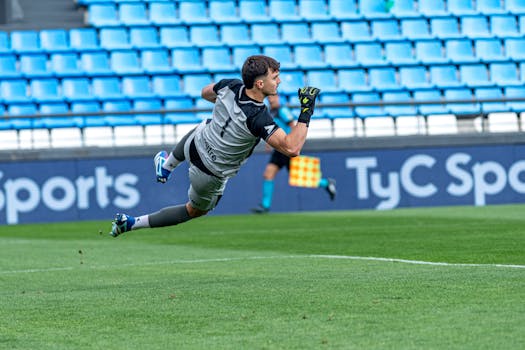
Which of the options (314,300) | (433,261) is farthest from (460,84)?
(314,300)

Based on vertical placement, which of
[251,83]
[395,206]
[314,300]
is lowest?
[395,206]

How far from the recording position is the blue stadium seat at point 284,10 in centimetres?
2575

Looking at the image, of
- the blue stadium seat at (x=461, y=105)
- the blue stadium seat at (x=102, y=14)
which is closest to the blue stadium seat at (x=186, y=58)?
the blue stadium seat at (x=102, y=14)

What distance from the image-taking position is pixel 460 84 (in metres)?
25.0

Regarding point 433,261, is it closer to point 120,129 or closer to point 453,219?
point 453,219

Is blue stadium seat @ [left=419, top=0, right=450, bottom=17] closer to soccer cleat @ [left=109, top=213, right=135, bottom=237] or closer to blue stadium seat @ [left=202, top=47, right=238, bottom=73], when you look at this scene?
blue stadium seat @ [left=202, top=47, right=238, bottom=73]

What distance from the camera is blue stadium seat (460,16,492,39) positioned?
Result: 86.6ft

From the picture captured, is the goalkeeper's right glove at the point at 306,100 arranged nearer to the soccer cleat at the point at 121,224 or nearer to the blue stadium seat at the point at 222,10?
the soccer cleat at the point at 121,224

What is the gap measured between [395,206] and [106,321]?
598 inches

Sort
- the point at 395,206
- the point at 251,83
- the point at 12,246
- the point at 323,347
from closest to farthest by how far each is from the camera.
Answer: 1. the point at 323,347
2. the point at 251,83
3. the point at 12,246
4. the point at 395,206

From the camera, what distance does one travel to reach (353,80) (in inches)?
973

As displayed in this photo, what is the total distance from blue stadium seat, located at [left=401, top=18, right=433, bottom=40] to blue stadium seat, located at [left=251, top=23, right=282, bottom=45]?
295 cm

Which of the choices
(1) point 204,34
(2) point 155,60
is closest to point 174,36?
(1) point 204,34

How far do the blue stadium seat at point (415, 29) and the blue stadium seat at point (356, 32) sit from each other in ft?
2.68
